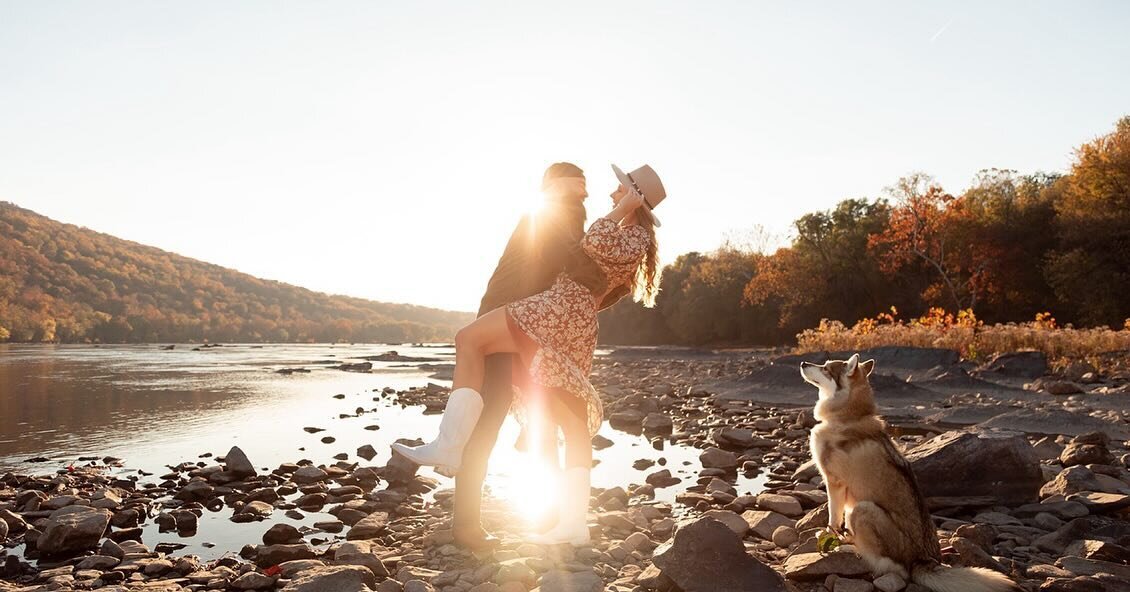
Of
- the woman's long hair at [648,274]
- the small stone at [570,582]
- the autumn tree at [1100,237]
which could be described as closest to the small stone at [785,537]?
the small stone at [570,582]

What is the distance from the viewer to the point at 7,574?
437 cm

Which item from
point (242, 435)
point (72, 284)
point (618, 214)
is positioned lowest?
point (242, 435)

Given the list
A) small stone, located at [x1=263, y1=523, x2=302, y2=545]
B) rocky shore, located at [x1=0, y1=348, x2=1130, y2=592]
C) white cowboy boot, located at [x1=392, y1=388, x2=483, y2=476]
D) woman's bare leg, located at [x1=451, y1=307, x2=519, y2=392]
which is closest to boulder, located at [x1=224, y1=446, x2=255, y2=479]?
rocky shore, located at [x1=0, y1=348, x2=1130, y2=592]

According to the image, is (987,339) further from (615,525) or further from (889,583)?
(889,583)

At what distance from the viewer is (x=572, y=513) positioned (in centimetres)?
457

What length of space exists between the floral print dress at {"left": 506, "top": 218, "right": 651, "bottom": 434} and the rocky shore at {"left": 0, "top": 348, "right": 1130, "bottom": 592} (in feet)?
4.14

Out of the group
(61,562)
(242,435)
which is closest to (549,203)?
(61,562)

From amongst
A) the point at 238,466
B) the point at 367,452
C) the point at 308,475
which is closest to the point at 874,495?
the point at 308,475

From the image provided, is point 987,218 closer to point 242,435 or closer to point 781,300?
point 781,300

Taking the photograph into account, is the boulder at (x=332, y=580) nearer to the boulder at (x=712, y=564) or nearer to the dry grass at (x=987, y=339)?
the boulder at (x=712, y=564)

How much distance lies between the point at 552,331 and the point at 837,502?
2.30 metres

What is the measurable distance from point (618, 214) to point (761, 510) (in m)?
3.04

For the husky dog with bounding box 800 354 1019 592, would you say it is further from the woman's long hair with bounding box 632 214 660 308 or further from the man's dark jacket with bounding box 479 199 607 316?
the man's dark jacket with bounding box 479 199 607 316

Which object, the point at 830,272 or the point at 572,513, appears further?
the point at 830,272
